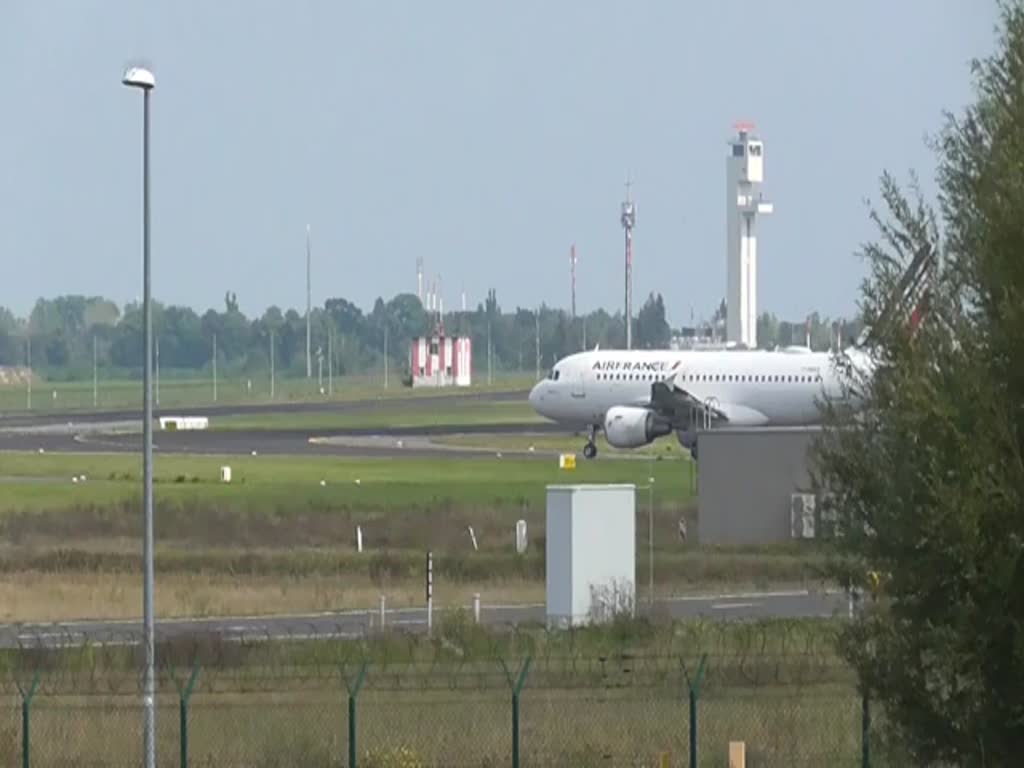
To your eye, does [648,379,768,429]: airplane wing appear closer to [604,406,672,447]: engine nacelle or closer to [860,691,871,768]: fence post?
[604,406,672,447]: engine nacelle

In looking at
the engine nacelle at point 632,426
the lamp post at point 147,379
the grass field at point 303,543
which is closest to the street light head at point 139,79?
the lamp post at point 147,379

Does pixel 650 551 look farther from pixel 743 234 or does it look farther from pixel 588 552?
pixel 743 234

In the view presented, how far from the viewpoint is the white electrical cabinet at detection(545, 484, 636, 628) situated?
3862 cm

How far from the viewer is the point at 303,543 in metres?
54.3

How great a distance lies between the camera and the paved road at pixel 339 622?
36.9 meters

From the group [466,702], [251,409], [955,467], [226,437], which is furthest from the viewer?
[251,409]

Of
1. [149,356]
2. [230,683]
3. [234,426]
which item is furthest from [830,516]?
[234,426]

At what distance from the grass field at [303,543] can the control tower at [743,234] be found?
94696 millimetres

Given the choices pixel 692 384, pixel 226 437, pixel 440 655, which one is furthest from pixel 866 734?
pixel 226 437

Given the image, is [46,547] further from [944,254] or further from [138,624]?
[944,254]

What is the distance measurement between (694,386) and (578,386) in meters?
4.38

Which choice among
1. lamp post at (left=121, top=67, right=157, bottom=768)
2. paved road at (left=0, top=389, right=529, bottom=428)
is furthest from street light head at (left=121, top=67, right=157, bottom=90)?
paved road at (left=0, top=389, right=529, bottom=428)

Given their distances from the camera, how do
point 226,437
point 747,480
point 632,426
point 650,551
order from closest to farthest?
point 747,480 < point 650,551 < point 632,426 < point 226,437

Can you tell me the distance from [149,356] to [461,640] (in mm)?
9243
